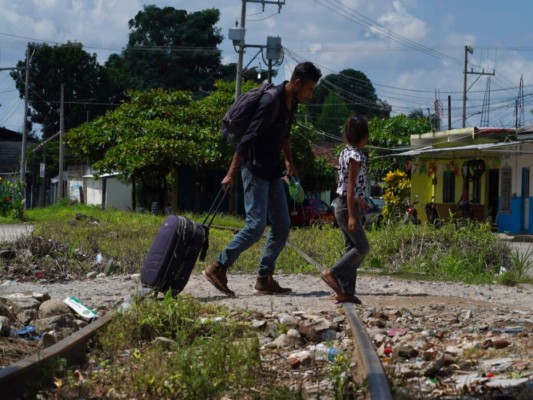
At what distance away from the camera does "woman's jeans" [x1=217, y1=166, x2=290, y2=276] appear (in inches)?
326

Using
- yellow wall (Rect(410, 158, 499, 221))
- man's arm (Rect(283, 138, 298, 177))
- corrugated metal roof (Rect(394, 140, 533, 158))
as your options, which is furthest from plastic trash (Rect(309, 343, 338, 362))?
yellow wall (Rect(410, 158, 499, 221))

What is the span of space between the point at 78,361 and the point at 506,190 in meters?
30.1

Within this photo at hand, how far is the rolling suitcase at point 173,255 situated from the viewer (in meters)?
7.98

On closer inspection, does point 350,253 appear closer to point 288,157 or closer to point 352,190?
point 352,190

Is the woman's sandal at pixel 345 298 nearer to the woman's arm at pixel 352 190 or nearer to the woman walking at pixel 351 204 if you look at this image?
the woman walking at pixel 351 204

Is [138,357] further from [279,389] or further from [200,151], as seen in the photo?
[200,151]

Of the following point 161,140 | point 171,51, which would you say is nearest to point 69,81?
point 171,51

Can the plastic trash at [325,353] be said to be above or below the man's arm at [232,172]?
below

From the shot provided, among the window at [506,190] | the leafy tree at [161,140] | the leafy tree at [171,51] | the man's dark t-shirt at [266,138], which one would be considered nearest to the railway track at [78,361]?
the man's dark t-shirt at [266,138]

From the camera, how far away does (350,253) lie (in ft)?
26.3

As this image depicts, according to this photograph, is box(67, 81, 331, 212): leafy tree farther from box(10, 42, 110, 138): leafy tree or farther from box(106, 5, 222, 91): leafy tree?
box(10, 42, 110, 138): leafy tree

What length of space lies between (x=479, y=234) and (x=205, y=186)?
35.1 meters

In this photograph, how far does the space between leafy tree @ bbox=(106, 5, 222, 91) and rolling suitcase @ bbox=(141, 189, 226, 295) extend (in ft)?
213

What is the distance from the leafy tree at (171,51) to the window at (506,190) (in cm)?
4079
